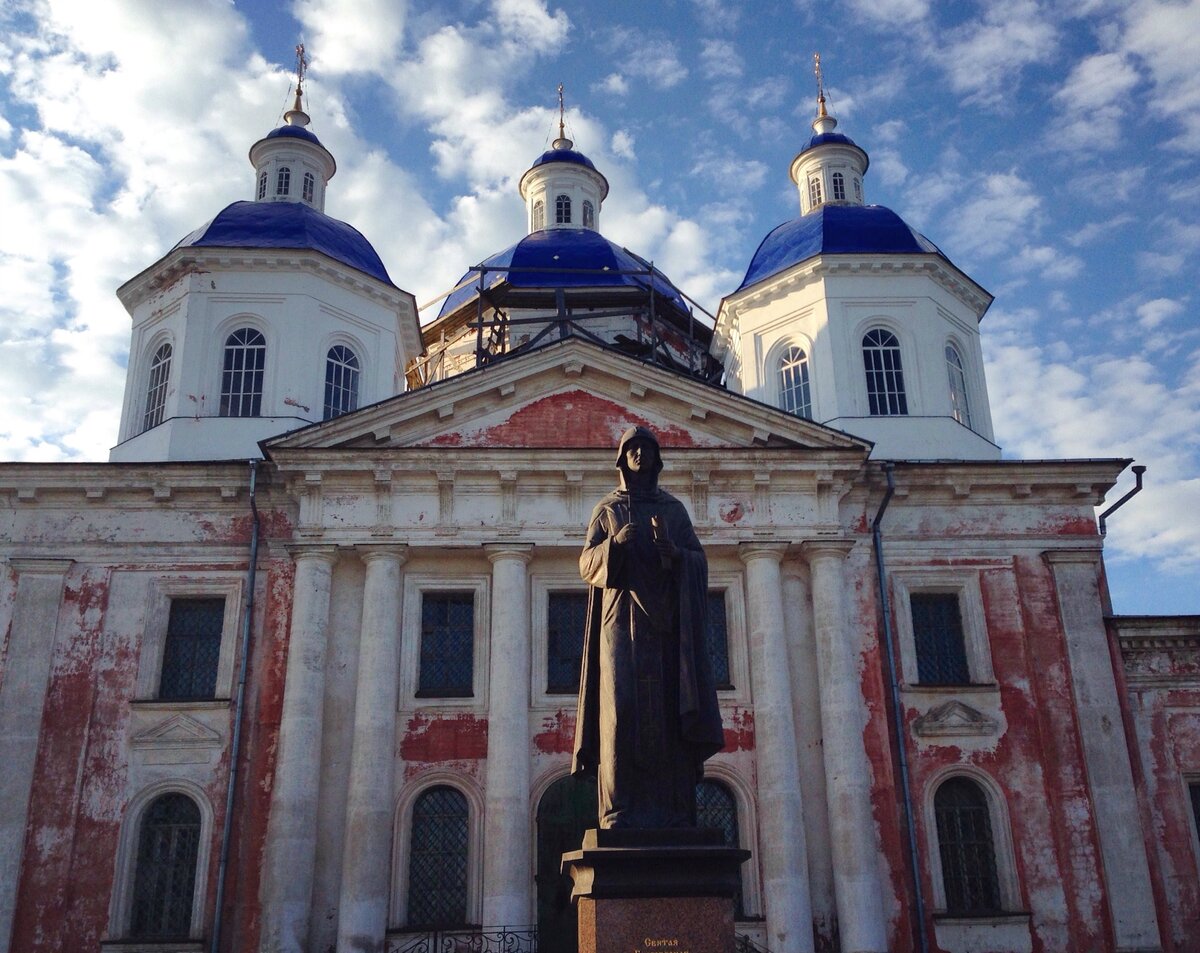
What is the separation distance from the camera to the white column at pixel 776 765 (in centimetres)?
1880

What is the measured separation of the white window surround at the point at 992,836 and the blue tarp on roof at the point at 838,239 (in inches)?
450

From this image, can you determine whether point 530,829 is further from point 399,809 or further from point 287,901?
point 287,901

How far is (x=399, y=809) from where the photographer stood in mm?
19828

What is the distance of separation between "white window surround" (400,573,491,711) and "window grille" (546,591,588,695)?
1.11 meters

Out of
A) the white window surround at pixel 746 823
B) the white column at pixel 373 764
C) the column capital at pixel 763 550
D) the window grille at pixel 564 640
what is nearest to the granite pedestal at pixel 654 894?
the white column at pixel 373 764

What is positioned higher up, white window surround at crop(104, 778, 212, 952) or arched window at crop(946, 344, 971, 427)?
arched window at crop(946, 344, 971, 427)

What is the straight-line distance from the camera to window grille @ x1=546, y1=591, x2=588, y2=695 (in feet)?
68.7

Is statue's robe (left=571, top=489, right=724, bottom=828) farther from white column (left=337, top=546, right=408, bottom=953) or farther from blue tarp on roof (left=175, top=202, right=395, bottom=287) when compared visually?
blue tarp on roof (left=175, top=202, right=395, bottom=287)

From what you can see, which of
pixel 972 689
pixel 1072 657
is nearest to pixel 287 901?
pixel 972 689

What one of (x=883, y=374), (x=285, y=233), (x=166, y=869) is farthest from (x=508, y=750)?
(x=285, y=233)

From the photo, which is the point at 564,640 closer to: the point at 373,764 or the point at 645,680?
the point at 373,764

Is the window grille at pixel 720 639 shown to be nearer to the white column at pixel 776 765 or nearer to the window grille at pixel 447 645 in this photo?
the white column at pixel 776 765

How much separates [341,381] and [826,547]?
35.9ft

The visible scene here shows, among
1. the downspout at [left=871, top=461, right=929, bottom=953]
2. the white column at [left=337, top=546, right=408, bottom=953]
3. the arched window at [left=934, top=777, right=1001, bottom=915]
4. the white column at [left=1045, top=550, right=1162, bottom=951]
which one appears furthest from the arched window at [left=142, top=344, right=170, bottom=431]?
the white column at [left=1045, top=550, right=1162, bottom=951]
